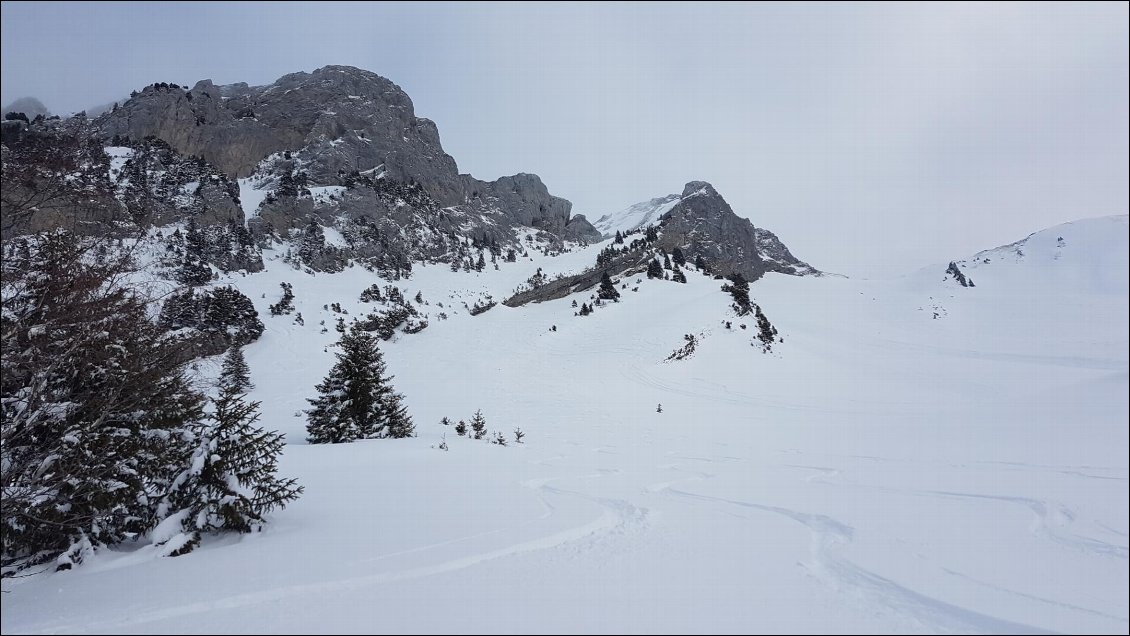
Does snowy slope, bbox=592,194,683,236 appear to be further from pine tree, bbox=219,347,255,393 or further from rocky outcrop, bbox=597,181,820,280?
pine tree, bbox=219,347,255,393

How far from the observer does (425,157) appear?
9106 centimetres

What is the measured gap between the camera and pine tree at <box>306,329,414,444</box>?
12.2m

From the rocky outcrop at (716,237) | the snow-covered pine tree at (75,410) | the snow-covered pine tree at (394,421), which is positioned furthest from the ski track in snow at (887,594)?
the rocky outcrop at (716,237)

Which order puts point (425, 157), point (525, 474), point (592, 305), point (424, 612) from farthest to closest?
point (425, 157) < point (592, 305) < point (525, 474) < point (424, 612)

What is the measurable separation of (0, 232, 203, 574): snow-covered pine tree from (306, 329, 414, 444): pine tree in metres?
7.52

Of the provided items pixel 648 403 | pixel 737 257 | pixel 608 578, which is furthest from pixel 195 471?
pixel 737 257

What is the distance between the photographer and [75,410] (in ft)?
14.3

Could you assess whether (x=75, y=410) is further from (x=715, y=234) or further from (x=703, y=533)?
(x=715, y=234)

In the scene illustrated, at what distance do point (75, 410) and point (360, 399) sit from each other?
8291 mm

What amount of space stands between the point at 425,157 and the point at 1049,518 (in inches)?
3874

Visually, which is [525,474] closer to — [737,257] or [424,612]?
[424,612]

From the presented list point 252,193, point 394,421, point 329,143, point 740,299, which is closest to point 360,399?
point 394,421

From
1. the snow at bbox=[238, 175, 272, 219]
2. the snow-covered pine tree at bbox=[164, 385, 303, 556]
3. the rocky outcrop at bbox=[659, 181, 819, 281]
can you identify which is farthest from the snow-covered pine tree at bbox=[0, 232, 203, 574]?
the rocky outcrop at bbox=[659, 181, 819, 281]

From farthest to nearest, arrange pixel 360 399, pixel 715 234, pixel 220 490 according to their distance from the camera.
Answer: pixel 715 234
pixel 360 399
pixel 220 490
